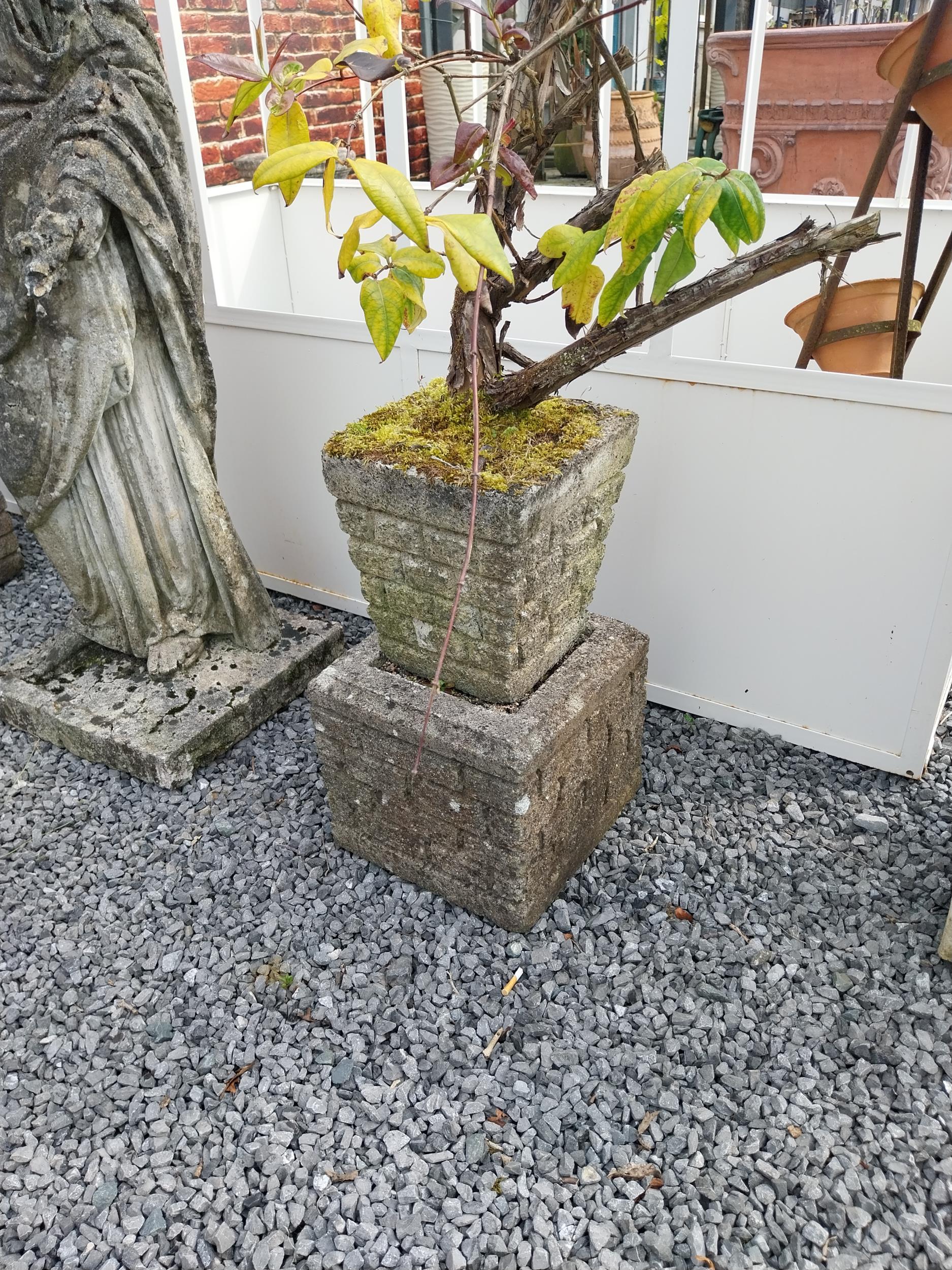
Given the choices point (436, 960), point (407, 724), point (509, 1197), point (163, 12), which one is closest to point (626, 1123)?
point (509, 1197)

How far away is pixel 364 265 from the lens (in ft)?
5.03

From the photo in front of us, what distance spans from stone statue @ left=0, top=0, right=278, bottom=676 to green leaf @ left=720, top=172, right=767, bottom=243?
5.12 ft

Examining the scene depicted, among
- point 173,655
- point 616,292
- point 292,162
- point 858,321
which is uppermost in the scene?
point 292,162

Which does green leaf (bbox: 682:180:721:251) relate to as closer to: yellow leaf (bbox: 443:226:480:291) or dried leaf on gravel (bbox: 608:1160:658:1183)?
yellow leaf (bbox: 443:226:480:291)

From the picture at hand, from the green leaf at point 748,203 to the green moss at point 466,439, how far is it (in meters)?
0.63

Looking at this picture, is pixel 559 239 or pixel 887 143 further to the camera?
pixel 887 143

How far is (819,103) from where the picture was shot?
5.38 metres

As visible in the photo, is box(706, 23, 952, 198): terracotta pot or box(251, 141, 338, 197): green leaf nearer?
box(251, 141, 338, 197): green leaf

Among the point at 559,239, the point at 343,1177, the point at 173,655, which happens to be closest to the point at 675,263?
the point at 559,239

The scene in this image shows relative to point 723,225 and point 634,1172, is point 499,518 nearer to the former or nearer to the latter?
point 723,225

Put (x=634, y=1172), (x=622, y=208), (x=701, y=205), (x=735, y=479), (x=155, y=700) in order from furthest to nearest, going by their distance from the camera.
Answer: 1. (x=155, y=700)
2. (x=735, y=479)
3. (x=634, y=1172)
4. (x=622, y=208)
5. (x=701, y=205)

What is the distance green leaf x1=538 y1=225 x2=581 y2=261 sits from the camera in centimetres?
156

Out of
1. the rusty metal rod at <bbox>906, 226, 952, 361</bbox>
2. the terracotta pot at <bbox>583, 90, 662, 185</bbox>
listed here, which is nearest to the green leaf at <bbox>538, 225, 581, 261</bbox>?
the rusty metal rod at <bbox>906, 226, 952, 361</bbox>

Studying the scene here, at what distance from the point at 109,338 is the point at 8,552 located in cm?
183
